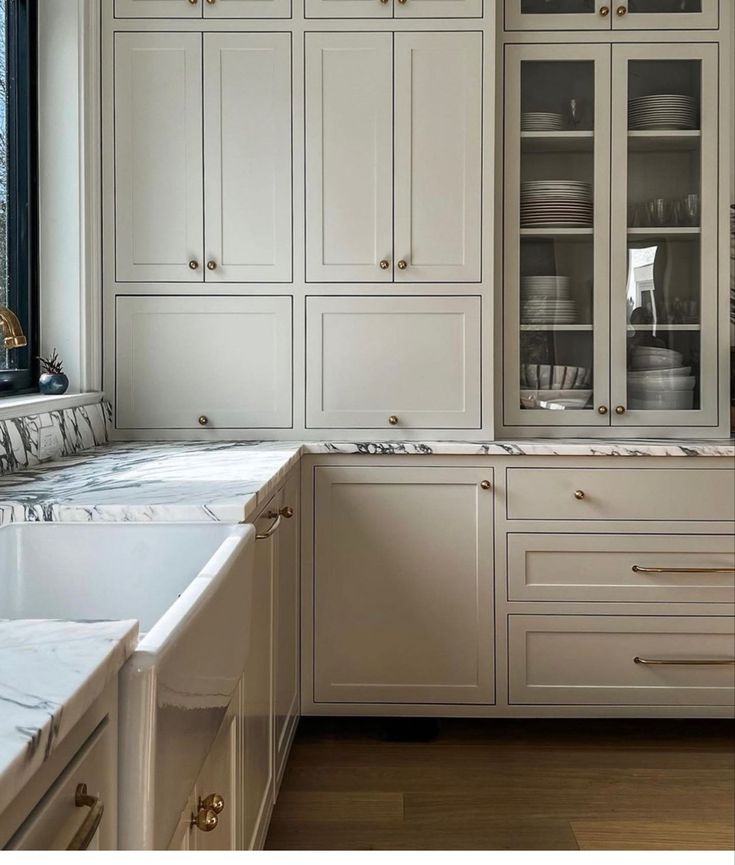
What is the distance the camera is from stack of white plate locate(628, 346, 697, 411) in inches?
116

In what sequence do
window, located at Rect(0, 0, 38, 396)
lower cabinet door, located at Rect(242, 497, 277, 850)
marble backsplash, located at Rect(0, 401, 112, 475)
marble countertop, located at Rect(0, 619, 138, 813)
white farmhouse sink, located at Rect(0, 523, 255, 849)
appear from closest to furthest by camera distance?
marble countertop, located at Rect(0, 619, 138, 813) → white farmhouse sink, located at Rect(0, 523, 255, 849) → lower cabinet door, located at Rect(242, 497, 277, 850) → marble backsplash, located at Rect(0, 401, 112, 475) → window, located at Rect(0, 0, 38, 396)

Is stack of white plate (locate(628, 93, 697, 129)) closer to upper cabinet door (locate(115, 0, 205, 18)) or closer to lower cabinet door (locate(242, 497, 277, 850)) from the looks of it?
upper cabinet door (locate(115, 0, 205, 18))

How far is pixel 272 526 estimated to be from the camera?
199 cm

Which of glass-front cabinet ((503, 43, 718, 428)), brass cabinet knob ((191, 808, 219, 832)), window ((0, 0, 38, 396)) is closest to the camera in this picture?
brass cabinet knob ((191, 808, 219, 832))

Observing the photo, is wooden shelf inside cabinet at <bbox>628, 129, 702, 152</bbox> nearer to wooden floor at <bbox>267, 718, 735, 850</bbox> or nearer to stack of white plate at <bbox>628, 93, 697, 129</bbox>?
stack of white plate at <bbox>628, 93, 697, 129</bbox>

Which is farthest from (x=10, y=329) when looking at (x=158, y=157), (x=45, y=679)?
(x=45, y=679)

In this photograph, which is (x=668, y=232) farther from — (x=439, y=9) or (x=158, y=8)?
(x=158, y=8)

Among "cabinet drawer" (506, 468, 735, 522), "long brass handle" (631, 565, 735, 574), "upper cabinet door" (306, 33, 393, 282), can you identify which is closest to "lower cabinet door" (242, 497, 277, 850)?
"cabinet drawer" (506, 468, 735, 522)

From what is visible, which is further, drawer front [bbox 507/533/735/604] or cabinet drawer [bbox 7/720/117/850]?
drawer front [bbox 507/533/735/604]

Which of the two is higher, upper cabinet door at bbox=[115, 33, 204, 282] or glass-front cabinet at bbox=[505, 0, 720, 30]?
glass-front cabinet at bbox=[505, 0, 720, 30]

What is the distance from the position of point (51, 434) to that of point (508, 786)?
1519 mm

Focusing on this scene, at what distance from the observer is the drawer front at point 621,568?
8.82 ft

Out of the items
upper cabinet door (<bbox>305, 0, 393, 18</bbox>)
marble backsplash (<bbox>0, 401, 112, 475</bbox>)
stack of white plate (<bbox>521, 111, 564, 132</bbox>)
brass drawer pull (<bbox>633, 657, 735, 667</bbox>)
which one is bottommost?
brass drawer pull (<bbox>633, 657, 735, 667</bbox>)

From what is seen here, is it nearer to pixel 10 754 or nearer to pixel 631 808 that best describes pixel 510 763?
pixel 631 808
